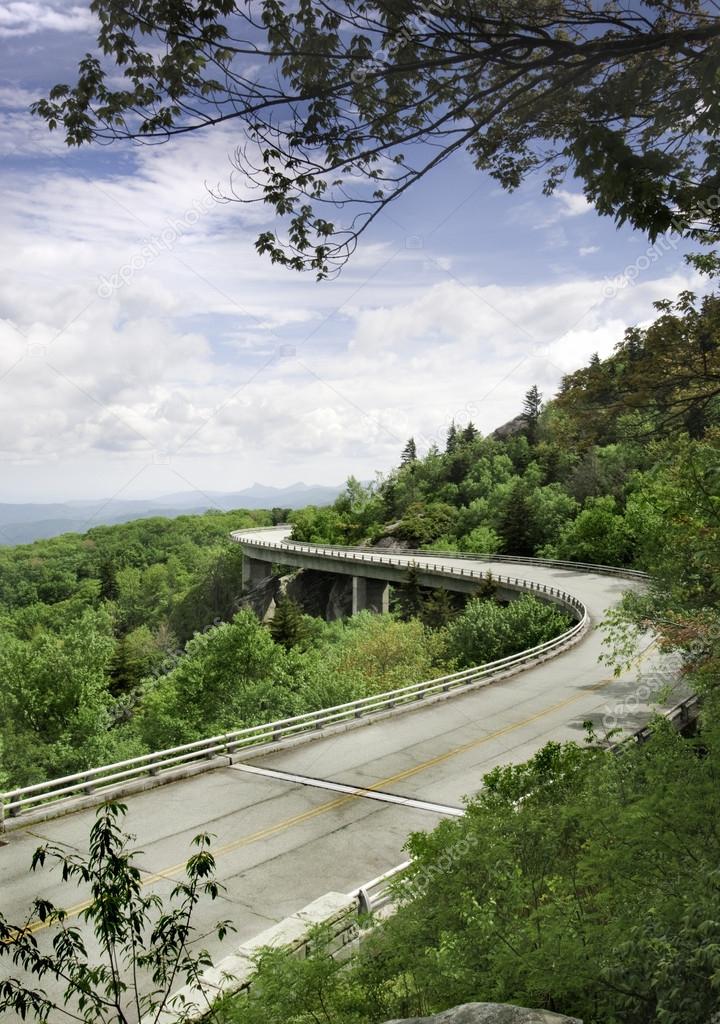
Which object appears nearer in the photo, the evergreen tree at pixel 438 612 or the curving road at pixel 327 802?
the curving road at pixel 327 802

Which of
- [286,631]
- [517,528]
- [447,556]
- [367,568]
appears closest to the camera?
[286,631]

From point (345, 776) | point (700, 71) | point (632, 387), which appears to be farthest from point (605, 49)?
point (345, 776)

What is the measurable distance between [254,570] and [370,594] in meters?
29.0

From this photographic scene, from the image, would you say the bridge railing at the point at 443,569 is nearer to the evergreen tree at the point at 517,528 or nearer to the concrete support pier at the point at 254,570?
the concrete support pier at the point at 254,570

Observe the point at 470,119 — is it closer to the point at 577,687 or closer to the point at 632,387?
the point at 632,387

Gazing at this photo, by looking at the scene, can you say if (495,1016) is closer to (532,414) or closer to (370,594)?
(370,594)

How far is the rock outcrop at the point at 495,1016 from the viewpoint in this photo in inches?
168

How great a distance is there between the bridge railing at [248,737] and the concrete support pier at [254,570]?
58514 mm

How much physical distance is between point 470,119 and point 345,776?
14.8m

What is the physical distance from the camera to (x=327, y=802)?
1575 cm

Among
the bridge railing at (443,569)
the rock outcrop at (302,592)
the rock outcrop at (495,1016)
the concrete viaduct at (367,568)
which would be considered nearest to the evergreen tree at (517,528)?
the concrete viaduct at (367,568)

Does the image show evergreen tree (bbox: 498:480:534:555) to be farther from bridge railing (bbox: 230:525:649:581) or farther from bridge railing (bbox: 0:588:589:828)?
bridge railing (bbox: 0:588:589:828)

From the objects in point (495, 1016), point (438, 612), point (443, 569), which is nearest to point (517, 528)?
point (443, 569)

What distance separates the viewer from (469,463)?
326 ft
